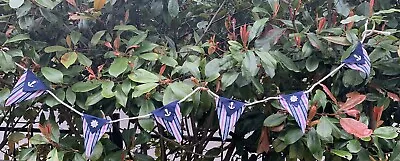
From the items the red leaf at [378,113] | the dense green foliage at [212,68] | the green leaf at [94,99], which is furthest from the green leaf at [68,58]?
the red leaf at [378,113]

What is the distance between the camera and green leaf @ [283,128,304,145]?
127 cm

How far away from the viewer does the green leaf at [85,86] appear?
1276mm

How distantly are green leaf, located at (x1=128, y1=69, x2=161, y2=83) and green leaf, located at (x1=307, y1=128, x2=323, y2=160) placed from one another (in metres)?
0.44

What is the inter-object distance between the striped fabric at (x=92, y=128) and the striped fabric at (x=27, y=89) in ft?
0.47

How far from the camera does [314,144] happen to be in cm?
124

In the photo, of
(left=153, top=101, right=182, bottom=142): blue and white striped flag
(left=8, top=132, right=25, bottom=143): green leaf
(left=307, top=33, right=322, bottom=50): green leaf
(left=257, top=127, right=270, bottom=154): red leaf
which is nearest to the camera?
(left=153, top=101, right=182, bottom=142): blue and white striped flag

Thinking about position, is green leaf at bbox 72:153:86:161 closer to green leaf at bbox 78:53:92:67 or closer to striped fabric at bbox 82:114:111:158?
striped fabric at bbox 82:114:111:158

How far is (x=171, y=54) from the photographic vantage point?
1415 mm

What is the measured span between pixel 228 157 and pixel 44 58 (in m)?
0.73

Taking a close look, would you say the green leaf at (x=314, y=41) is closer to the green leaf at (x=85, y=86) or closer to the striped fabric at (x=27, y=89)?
the green leaf at (x=85, y=86)

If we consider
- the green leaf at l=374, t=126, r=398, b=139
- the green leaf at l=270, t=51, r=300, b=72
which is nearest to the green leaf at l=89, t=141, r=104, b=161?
the green leaf at l=270, t=51, r=300, b=72

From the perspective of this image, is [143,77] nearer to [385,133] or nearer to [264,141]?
[264,141]

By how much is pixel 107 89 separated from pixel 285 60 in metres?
0.50

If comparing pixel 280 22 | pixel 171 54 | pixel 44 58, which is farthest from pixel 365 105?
pixel 44 58
